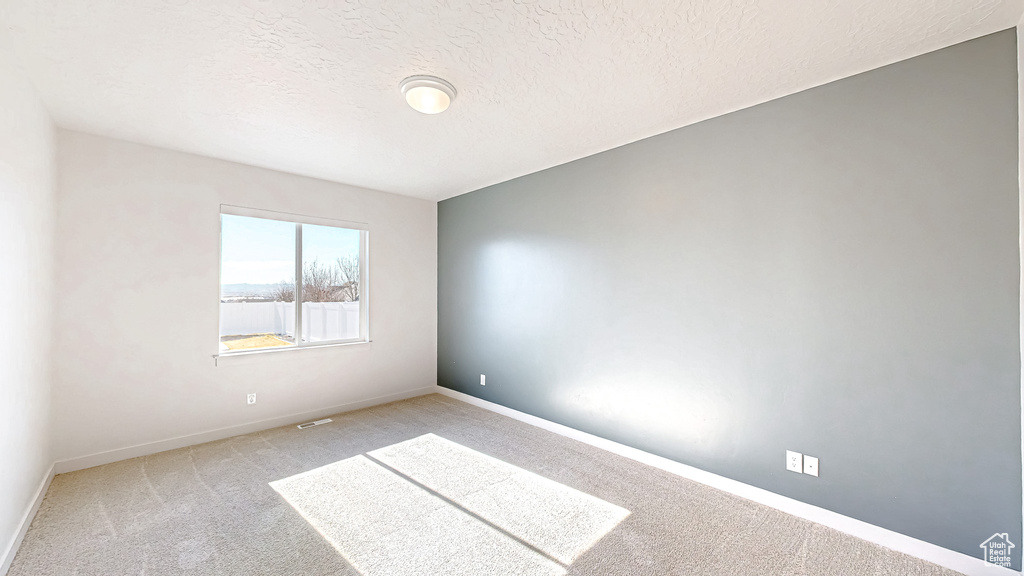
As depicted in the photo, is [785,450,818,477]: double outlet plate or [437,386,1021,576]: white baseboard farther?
[785,450,818,477]: double outlet plate

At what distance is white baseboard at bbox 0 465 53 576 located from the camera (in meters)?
1.86

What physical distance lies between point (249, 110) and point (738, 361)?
349cm

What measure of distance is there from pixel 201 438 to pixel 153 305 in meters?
1.16

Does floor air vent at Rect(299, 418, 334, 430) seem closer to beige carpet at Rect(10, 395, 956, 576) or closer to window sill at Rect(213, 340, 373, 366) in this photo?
beige carpet at Rect(10, 395, 956, 576)

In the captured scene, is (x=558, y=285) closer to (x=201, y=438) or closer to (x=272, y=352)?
(x=272, y=352)

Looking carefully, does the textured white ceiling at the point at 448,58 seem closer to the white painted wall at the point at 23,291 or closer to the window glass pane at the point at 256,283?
the white painted wall at the point at 23,291

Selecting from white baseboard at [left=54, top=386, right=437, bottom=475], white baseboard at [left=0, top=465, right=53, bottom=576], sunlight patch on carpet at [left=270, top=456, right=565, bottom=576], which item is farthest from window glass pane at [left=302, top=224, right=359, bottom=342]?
white baseboard at [left=0, top=465, right=53, bottom=576]

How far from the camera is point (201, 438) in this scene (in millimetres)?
3379

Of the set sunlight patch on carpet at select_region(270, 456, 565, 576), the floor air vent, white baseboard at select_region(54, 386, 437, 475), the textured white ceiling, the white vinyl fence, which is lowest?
sunlight patch on carpet at select_region(270, 456, 565, 576)

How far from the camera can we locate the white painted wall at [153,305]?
9.45ft

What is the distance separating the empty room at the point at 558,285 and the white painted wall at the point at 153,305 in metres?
0.02

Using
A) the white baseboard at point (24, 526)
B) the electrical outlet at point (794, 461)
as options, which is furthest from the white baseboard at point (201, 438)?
the electrical outlet at point (794, 461)

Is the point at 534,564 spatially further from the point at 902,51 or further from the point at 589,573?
the point at 902,51

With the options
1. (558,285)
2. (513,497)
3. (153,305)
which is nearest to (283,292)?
(153,305)
